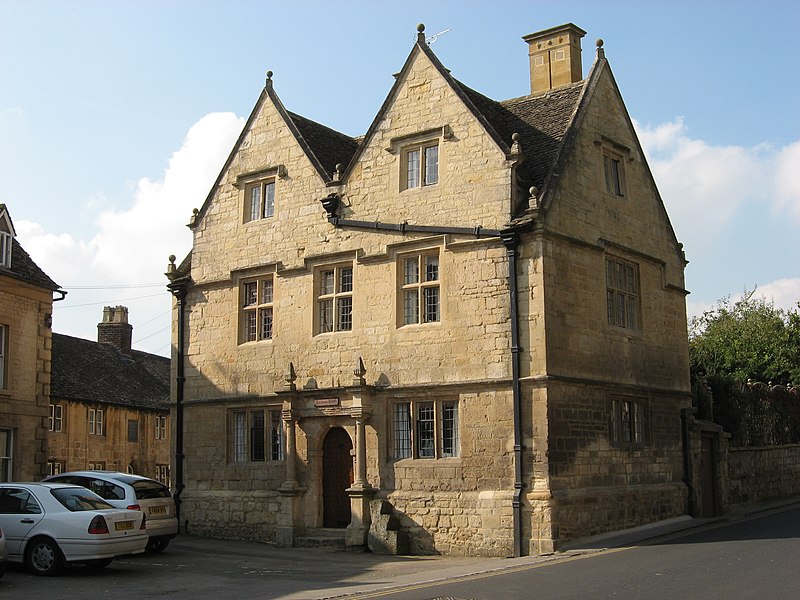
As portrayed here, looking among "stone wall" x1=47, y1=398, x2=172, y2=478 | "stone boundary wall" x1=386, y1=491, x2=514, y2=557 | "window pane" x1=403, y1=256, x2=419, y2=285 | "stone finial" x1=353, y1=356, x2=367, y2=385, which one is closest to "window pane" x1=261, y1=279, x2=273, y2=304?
"stone finial" x1=353, y1=356, x2=367, y2=385

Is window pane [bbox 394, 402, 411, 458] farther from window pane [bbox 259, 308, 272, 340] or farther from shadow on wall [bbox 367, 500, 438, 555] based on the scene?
window pane [bbox 259, 308, 272, 340]

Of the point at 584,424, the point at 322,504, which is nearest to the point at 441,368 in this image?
the point at 584,424

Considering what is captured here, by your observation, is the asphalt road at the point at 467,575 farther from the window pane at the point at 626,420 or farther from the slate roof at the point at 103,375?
the slate roof at the point at 103,375

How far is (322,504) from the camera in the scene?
901 inches

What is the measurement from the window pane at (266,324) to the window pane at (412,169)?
505 cm

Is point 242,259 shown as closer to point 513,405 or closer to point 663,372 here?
point 513,405

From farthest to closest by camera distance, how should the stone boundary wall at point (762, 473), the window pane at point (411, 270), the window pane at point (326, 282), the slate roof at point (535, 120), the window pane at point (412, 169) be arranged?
the stone boundary wall at point (762, 473)
the window pane at point (326, 282)
the window pane at point (412, 169)
the window pane at point (411, 270)
the slate roof at point (535, 120)

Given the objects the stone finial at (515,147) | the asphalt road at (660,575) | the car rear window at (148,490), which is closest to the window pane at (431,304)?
the stone finial at (515,147)

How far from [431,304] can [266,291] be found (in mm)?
5096

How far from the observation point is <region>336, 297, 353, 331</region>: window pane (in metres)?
23.1

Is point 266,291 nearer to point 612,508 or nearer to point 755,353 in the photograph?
point 612,508

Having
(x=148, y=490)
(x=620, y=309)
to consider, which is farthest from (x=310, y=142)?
(x=148, y=490)

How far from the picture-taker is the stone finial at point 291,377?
75.8 ft

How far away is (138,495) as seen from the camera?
1962 cm
